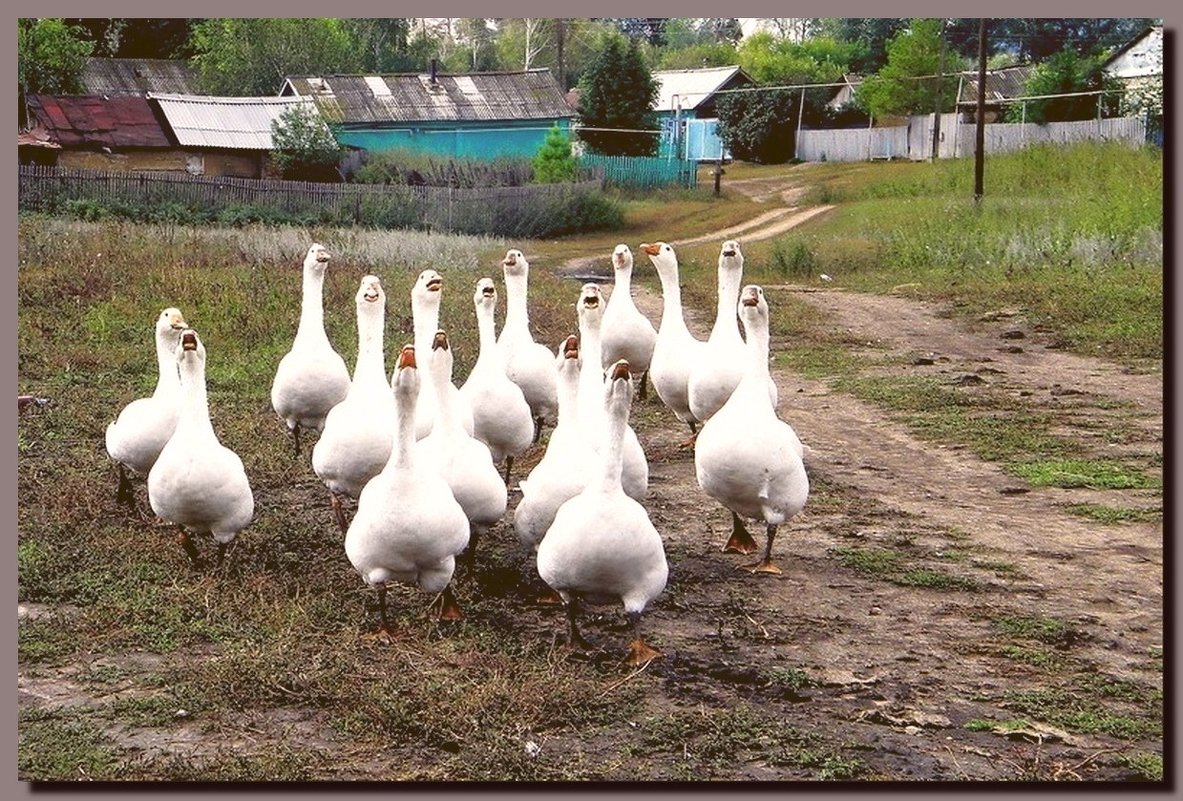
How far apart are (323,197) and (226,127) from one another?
6.93 ft

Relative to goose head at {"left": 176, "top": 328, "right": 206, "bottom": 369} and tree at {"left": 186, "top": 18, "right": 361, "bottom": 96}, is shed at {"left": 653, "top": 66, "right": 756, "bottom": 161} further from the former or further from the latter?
goose head at {"left": 176, "top": 328, "right": 206, "bottom": 369}

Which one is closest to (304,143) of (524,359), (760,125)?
(760,125)

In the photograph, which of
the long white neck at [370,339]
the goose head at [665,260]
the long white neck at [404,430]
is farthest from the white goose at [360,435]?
the goose head at [665,260]

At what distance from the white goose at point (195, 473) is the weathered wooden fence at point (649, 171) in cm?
1010

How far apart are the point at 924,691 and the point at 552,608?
183cm

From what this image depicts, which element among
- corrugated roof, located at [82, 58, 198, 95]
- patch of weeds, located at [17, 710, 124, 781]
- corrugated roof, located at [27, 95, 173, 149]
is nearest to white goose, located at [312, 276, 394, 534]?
patch of weeds, located at [17, 710, 124, 781]

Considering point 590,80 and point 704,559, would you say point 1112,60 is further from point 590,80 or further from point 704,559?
point 704,559

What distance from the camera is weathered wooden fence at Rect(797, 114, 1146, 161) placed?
1638cm

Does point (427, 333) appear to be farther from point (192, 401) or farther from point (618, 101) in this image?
point (618, 101)

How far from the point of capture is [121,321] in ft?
47.1

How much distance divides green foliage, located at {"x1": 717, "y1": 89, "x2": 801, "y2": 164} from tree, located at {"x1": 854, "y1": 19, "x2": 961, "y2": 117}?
838 millimetres

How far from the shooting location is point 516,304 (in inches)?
388

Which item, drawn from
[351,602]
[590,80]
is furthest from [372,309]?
[590,80]

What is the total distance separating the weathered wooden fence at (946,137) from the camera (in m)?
16.4
